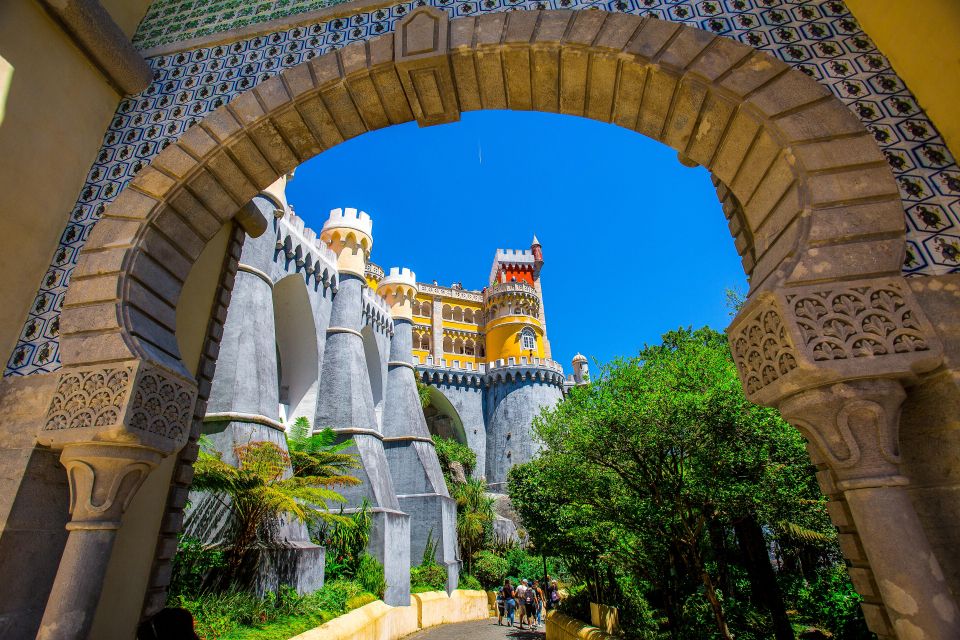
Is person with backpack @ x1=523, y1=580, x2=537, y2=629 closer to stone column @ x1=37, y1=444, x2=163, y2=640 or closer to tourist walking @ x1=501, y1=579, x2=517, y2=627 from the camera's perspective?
tourist walking @ x1=501, y1=579, x2=517, y2=627

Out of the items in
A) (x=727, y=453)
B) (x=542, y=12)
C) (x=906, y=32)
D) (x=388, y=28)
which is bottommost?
(x=727, y=453)

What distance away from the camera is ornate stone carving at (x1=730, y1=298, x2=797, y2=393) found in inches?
101

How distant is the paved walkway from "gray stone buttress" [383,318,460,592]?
2647 millimetres

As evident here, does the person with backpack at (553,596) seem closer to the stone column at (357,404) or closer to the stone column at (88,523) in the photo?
the stone column at (357,404)

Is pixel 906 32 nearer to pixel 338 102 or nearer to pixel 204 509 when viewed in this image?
pixel 338 102

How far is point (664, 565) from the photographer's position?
30.6ft

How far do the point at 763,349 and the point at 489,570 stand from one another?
2245 centimetres

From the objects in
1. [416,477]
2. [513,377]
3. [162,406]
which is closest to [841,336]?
[162,406]

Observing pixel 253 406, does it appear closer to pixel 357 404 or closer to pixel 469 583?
pixel 357 404

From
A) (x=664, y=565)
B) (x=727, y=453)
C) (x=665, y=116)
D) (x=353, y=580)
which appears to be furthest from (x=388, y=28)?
(x=353, y=580)

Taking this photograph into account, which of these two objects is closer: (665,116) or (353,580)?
(665,116)

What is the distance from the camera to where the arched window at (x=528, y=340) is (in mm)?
40034

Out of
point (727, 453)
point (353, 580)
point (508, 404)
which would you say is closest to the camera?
point (727, 453)

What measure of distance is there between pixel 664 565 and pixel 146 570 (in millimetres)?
8348
